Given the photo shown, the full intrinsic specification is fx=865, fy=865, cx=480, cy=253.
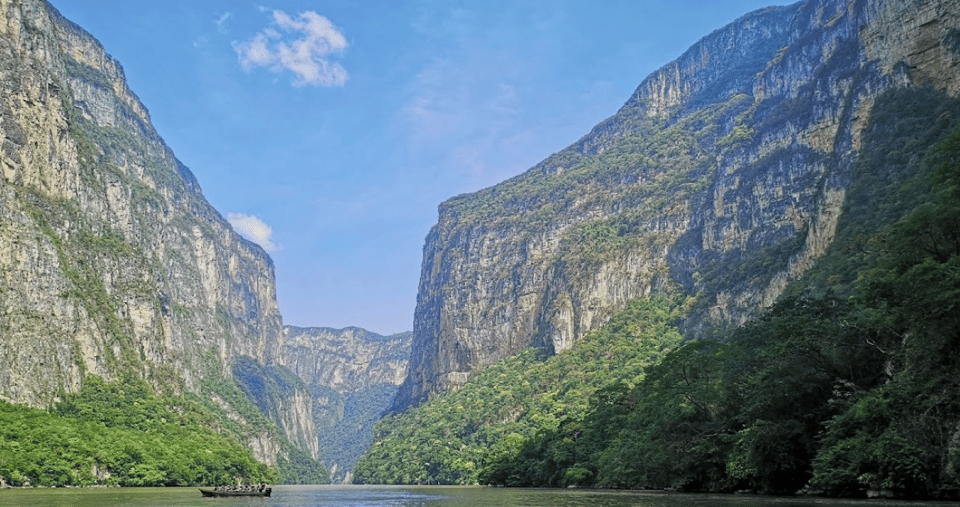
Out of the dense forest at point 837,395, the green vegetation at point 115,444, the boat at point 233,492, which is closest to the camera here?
the dense forest at point 837,395

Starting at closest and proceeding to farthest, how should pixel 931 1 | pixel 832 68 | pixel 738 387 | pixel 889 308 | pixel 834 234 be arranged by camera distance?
pixel 889 308, pixel 738 387, pixel 931 1, pixel 834 234, pixel 832 68

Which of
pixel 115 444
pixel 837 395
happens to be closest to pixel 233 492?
pixel 115 444

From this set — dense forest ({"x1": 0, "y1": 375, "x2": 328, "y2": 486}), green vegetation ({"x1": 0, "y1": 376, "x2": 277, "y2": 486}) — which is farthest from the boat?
green vegetation ({"x1": 0, "y1": 376, "x2": 277, "y2": 486})

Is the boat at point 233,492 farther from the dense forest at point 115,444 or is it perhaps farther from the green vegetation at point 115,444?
the green vegetation at point 115,444

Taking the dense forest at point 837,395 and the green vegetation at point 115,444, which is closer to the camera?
the dense forest at point 837,395

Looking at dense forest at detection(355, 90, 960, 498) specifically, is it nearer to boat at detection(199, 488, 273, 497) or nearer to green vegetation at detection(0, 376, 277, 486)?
boat at detection(199, 488, 273, 497)

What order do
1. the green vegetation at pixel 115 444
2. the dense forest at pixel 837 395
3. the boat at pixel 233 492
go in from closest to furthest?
the dense forest at pixel 837 395
the boat at pixel 233 492
the green vegetation at pixel 115 444

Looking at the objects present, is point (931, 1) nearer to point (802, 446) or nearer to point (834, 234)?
point (834, 234)

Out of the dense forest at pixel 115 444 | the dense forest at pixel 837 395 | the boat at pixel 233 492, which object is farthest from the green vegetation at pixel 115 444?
the dense forest at pixel 837 395

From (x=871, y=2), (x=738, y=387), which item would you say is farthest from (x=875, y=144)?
(x=738, y=387)
